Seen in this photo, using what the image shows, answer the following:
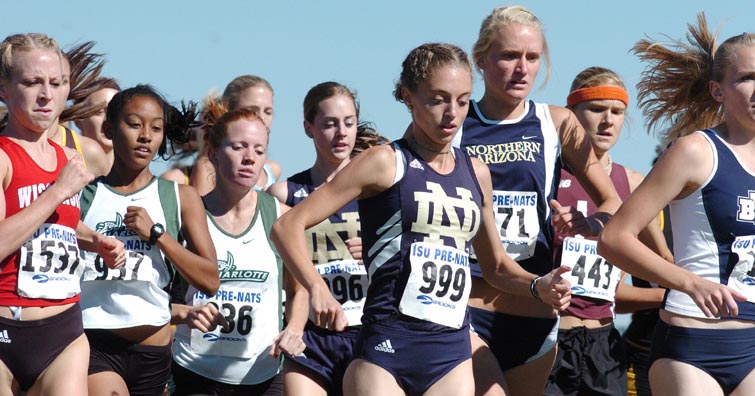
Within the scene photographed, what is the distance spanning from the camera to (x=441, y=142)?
18.1ft

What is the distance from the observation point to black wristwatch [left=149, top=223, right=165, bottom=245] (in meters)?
6.16

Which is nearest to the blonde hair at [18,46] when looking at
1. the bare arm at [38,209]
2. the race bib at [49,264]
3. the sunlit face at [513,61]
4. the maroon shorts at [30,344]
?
the bare arm at [38,209]

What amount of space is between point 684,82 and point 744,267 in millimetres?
1203

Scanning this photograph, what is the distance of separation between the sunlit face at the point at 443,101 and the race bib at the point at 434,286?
491 mm

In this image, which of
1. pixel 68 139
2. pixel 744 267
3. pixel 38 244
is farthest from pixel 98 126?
pixel 744 267

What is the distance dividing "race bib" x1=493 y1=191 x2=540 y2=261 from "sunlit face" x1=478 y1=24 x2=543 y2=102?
0.48 metres

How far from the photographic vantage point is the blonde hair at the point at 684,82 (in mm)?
5941

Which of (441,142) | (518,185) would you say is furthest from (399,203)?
(518,185)

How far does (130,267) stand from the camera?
6301 mm

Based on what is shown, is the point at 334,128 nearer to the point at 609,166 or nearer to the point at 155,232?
the point at 155,232

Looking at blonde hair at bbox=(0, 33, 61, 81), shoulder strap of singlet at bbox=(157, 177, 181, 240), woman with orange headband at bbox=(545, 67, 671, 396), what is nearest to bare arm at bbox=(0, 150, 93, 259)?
blonde hair at bbox=(0, 33, 61, 81)

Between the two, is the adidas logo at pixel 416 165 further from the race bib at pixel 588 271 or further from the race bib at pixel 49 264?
the race bib at pixel 588 271

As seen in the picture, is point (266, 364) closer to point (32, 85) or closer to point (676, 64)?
point (32, 85)

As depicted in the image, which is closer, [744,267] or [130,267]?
[744,267]
